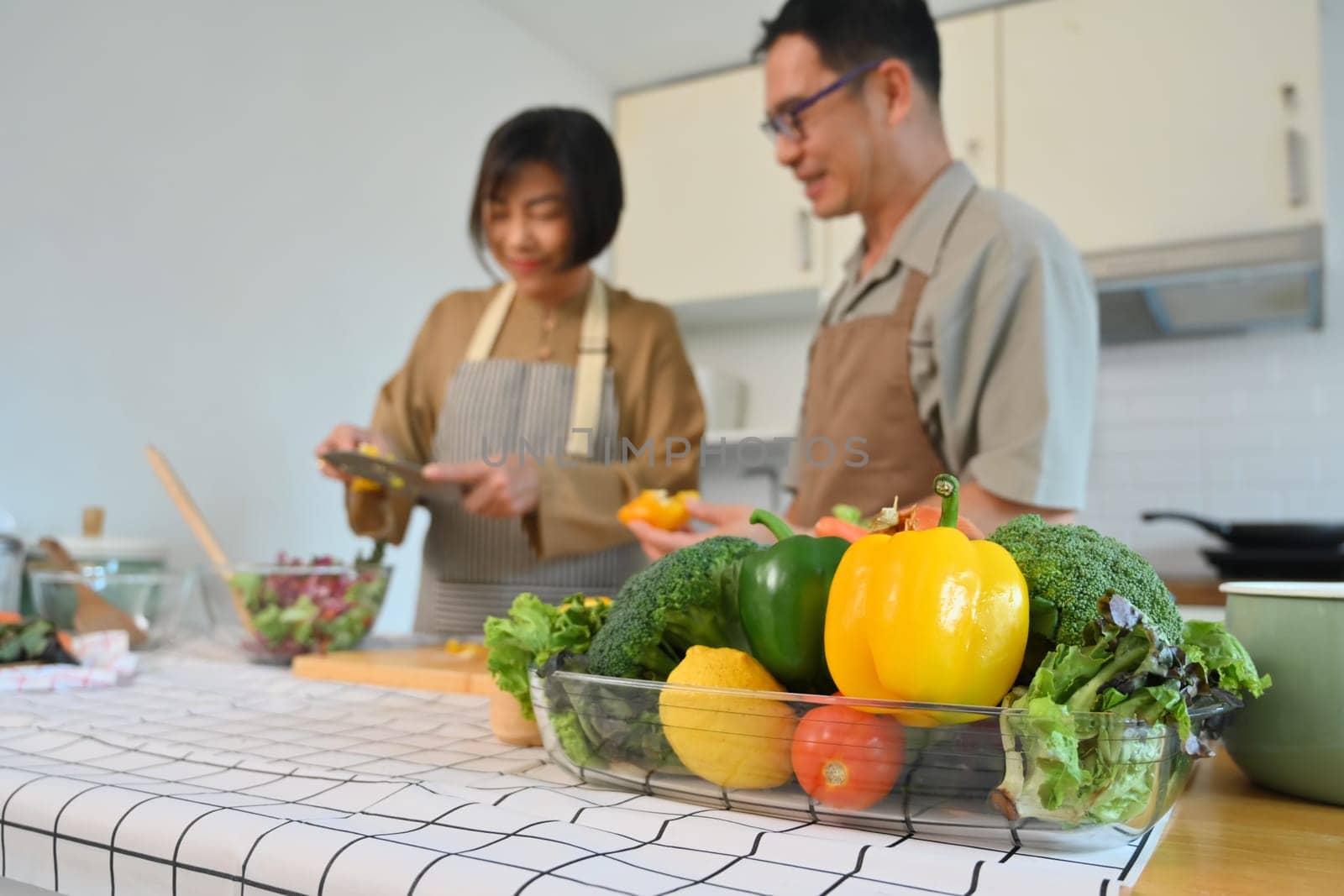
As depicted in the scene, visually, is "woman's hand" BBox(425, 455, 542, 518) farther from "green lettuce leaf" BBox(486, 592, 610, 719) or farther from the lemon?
the lemon

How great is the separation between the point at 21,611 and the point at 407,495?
56 cm

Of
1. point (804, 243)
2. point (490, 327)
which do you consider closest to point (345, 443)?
point (490, 327)

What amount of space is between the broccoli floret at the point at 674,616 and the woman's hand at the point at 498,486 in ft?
2.71

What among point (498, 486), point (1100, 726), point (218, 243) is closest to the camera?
point (1100, 726)

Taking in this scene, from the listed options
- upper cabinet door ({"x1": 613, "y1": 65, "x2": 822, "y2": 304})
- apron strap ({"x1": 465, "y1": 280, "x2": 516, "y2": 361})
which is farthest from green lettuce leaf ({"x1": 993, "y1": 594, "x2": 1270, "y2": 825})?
upper cabinet door ({"x1": 613, "y1": 65, "x2": 822, "y2": 304})

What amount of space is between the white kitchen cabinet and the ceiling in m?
0.17

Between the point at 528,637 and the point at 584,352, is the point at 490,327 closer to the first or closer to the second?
the point at 584,352

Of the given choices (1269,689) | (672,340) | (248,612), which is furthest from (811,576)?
(672,340)

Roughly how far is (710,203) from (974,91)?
2.65 feet

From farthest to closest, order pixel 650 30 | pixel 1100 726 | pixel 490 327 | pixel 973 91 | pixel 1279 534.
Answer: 1. pixel 650 30
2. pixel 973 91
3. pixel 1279 534
4. pixel 490 327
5. pixel 1100 726

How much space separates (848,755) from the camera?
1.43 feet

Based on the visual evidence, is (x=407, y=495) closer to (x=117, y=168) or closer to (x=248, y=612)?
(x=248, y=612)

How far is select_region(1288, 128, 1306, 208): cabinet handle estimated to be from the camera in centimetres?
215

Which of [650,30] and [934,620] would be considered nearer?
[934,620]
